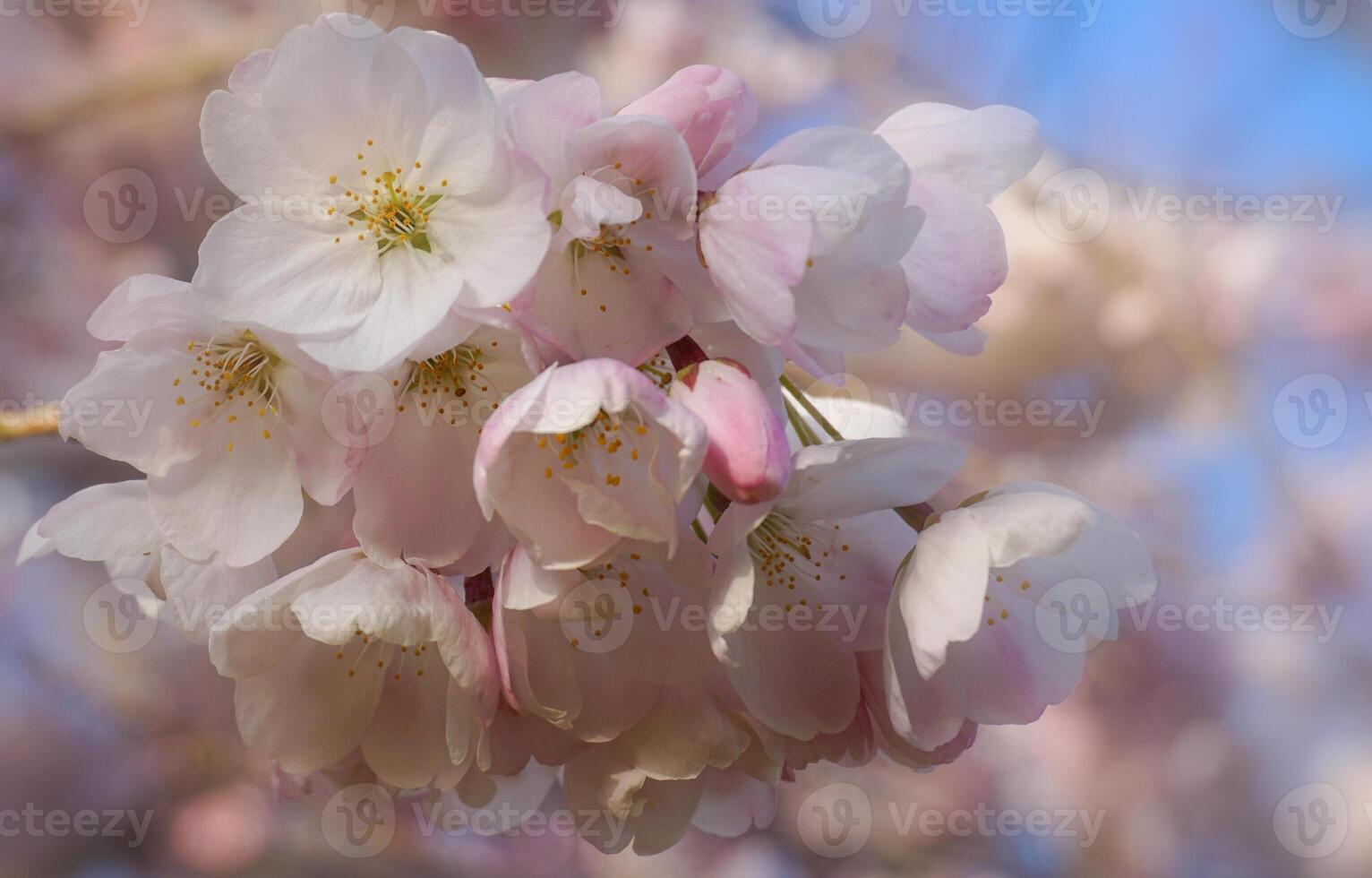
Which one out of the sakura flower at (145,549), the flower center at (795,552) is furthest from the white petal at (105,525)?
the flower center at (795,552)

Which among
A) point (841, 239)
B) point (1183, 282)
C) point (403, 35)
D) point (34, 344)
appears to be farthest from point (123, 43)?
point (1183, 282)

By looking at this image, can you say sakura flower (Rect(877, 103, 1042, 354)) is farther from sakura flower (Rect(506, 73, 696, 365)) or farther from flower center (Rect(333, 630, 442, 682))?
flower center (Rect(333, 630, 442, 682))

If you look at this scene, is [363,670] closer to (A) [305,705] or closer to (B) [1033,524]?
(A) [305,705]

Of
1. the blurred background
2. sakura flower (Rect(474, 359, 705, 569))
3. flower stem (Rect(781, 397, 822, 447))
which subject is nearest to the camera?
sakura flower (Rect(474, 359, 705, 569))

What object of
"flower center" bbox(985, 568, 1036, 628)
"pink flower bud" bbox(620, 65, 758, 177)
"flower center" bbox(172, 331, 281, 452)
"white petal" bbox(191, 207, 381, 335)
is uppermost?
"pink flower bud" bbox(620, 65, 758, 177)

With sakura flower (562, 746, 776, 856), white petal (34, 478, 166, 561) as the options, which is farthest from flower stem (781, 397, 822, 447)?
white petal (34, 478, 166, 561)

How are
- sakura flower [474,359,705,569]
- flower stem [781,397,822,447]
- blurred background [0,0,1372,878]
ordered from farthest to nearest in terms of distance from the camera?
1. blurred background [0,0,1372,878]
2. flower stem [781,397,822,447]
3. sakura flower [474,359,705,569]

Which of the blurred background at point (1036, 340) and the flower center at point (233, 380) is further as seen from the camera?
the blurred background at point (1036, 340)

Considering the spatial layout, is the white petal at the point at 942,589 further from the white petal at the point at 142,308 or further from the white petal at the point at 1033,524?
the white petal at the point at 142,308

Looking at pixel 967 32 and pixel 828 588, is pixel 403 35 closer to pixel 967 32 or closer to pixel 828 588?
pixel 828 588
